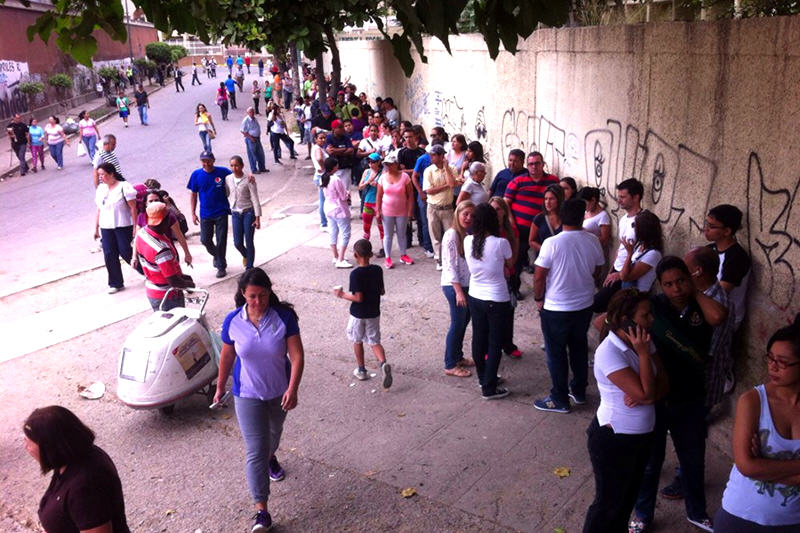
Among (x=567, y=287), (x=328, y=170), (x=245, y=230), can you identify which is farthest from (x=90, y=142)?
(x=567, y=287)

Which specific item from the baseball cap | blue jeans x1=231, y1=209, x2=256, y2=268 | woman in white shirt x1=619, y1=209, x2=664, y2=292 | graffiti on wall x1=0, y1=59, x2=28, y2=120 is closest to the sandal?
woman in white shirt x1=619, y1=209, x2=664, y2=292

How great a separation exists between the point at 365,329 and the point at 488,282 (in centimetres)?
140

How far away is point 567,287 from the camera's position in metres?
6.05

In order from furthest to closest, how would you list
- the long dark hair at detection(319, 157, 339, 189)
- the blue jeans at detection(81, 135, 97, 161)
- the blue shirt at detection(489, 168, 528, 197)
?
the blue jeans at detection(81, 135, 97, 161), the long dark hair at detection(319, 157, 339, 189), the blue shirt at detection(489, 168, 528, 197)

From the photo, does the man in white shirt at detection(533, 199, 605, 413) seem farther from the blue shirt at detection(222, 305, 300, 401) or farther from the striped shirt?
the striped shirt

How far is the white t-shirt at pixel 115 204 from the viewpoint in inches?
388

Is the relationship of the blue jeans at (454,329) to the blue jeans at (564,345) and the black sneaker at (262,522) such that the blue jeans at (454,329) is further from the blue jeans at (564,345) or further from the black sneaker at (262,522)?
the black sneaker at (262,522)

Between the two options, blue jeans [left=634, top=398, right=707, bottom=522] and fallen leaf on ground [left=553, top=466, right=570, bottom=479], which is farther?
fallen leaf on ground [left=553, top=466, right=570, bottom=479]

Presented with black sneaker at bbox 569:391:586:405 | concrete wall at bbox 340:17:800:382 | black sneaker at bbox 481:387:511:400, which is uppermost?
concrete wall at bbox 340:17:800:382

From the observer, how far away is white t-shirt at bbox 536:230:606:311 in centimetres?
602

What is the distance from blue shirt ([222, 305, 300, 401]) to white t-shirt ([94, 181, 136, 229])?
5.51 metres

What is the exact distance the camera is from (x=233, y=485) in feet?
18.8

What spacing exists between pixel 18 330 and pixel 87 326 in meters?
0.94

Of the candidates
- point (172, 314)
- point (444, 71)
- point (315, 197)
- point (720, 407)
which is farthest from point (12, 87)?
point (720, 407)
